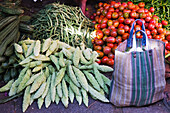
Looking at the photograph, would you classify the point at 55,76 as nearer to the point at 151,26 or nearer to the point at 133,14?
the point at 133,14

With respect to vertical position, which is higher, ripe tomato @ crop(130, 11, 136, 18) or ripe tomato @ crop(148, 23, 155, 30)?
ripe tomato @ crop(130, 11, 136, 18)

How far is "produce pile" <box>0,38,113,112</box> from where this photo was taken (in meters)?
1.79

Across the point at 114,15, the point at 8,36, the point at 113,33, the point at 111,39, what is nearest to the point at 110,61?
the point at 111,39

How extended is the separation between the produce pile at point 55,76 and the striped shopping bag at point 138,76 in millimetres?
289

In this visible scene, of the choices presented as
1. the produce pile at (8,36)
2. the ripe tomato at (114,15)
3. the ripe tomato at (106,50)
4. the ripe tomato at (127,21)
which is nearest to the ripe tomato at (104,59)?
the ripe tomato at (106,50)

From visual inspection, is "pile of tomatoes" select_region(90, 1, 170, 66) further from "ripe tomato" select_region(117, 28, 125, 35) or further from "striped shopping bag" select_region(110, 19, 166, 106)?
"striped shopping bag" select_region(110, 19, 166, 106)

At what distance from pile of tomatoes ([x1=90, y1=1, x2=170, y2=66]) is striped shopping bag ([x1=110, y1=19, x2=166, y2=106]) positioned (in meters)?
1.04

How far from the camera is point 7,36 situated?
2.20m

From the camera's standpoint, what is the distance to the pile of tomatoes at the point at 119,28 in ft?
8.95

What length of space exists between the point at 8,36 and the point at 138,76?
192 cm

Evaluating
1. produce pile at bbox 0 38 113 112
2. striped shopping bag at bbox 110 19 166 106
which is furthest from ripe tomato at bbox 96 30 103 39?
striped shopping bag at bbox 110 19 166 106

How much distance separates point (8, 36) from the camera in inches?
86.6

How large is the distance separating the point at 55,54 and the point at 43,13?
1.17 meters

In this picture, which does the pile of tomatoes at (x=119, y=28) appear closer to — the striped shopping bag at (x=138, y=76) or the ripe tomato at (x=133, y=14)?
the ripe tomato at (x=133, y=14)
